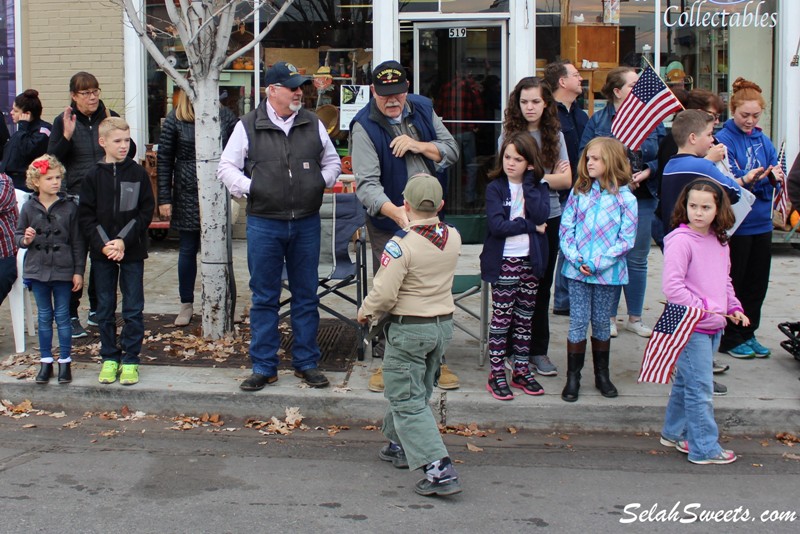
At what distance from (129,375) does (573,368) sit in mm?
2766

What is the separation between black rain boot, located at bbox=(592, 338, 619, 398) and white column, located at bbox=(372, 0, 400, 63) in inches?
229

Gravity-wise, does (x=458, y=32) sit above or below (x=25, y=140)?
above

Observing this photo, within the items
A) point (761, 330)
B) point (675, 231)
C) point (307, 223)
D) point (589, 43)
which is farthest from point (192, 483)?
point (589, 43)

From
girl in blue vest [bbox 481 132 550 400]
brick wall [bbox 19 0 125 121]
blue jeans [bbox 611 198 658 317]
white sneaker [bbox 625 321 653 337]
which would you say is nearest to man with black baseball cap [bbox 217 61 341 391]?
girl in blue vest [bbox 481 132 550 400]

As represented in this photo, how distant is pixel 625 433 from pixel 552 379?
0.70 meters

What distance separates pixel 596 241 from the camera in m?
5.88

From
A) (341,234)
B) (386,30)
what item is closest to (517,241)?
(341,234)

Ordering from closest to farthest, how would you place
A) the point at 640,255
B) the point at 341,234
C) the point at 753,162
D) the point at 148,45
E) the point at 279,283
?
the point at 279,283 → the point at 753,162 → the point at 148,45 → the point at 341,234 → the point at 640,255

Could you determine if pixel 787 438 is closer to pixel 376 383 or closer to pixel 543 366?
pixel 543 366

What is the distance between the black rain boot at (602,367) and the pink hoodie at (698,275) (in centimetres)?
87

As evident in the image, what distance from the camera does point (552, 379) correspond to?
21.1 feet

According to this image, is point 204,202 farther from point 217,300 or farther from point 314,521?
point 314,521

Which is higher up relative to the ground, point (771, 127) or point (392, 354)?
point (771, 127)

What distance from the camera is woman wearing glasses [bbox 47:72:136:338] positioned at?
292 inches
